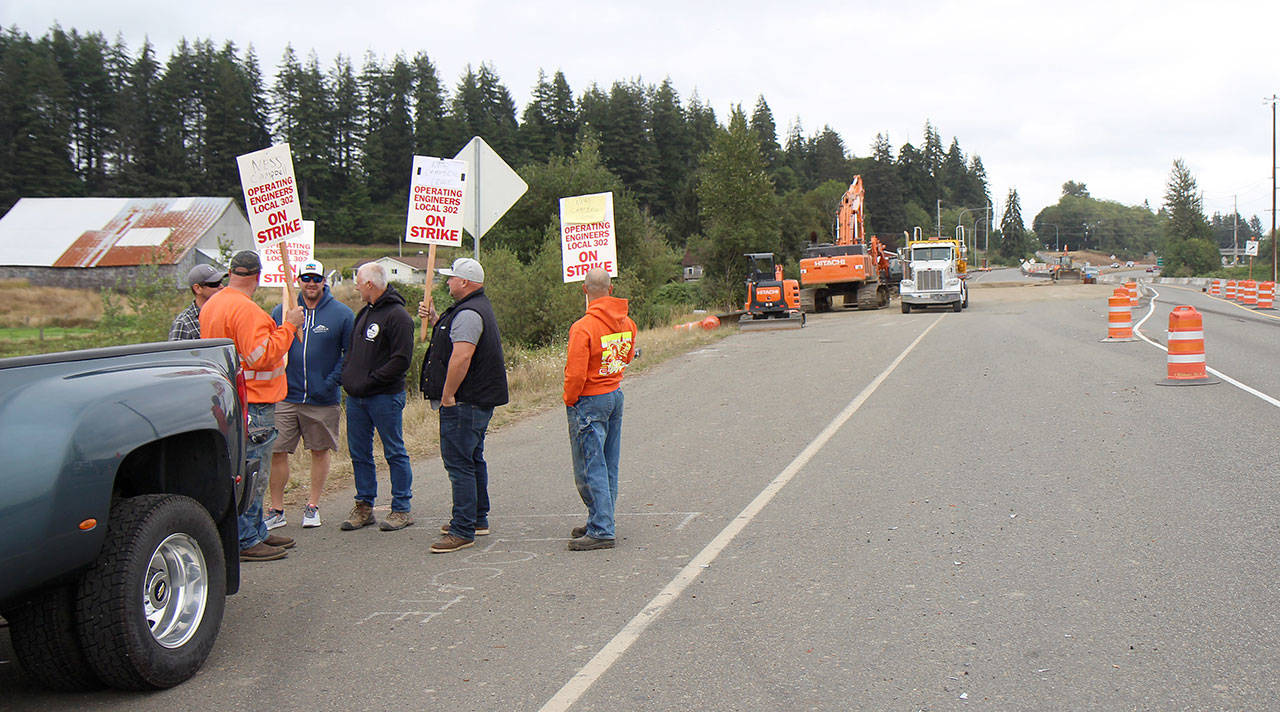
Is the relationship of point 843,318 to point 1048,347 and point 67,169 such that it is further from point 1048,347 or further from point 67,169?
point 67,169

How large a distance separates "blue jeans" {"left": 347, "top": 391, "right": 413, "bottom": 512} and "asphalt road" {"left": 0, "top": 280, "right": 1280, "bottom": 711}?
1.05ft

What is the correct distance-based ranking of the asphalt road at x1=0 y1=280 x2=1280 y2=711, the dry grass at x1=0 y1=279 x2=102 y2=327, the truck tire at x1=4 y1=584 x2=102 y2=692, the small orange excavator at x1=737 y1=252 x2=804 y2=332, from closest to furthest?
the truck tire at x1=4 y1=584 x2=102 y2=692 → the asphalt road at x1=0 y1=280 x2=1280 y2=711 → the small orange excavator at x1=737 y1=252 x2=804 y2=332 → the dry grass at x1=0 y1=279 x2=102 y2=327

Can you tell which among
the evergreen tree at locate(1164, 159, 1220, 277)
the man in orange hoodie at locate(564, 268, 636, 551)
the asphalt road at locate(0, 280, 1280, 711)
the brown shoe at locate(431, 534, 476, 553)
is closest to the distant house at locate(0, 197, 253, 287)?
the asphalt road at locate(0, 280, 1280, 711)

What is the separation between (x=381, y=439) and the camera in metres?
7.23

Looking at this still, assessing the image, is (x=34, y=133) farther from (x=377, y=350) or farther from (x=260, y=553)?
(x=260, y=553)

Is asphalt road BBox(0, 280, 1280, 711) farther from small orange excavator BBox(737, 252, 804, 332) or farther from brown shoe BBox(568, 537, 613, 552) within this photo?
small orange excavator BBox(737, 252, 804, 332)

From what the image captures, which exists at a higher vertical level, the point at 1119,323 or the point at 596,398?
the point at 596,398

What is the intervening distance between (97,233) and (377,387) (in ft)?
228

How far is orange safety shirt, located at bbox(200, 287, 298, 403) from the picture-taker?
20.4ft

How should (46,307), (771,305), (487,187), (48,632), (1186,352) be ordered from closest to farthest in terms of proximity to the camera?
(48,632)
(487,187)
(1186,352)
(771,305)
(46,307)

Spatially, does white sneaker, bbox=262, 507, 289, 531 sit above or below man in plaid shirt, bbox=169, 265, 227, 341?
below

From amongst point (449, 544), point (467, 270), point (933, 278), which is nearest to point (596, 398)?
point (467, 270)

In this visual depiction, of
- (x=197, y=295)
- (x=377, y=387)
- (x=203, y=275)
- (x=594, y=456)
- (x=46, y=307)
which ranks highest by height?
(x=203, y=275)

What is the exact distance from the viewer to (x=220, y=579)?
182 inches
